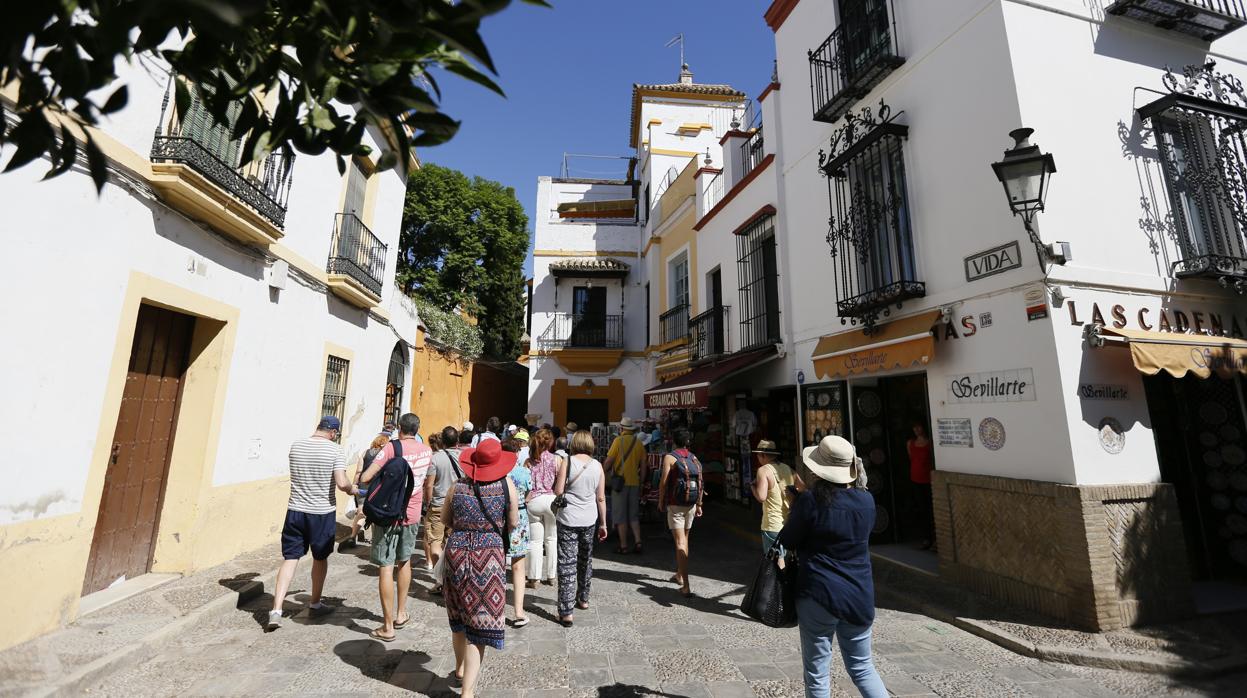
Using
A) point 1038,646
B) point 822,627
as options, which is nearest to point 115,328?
point 822,627

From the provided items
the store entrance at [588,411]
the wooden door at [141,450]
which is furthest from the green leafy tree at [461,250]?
the wooden door at [141,450]

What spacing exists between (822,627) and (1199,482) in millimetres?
5970

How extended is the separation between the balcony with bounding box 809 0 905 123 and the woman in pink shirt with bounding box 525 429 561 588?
5.91m

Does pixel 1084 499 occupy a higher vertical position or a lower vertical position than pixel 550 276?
lower

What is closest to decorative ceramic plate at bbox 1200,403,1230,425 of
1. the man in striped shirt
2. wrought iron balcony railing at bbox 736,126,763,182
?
wrought iron balcony railing at bbox 736,126,763,182

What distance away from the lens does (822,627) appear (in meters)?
2.87

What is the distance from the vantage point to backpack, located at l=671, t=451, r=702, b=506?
19.0 feet

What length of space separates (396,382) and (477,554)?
9.30 m

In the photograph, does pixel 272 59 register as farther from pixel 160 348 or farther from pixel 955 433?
pixel 955 433

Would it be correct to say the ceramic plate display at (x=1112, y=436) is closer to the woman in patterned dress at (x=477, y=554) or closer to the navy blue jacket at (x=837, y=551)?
the navy blue jacket at (x=837, y=551)

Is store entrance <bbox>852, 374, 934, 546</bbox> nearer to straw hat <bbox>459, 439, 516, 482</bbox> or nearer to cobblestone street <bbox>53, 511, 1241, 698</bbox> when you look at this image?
cobblestone street <bbox>53, 511, 1241, 698</bbox>

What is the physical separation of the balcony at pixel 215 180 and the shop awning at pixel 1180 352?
788 cm

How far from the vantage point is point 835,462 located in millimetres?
3049

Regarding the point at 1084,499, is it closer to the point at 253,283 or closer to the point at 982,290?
the point at 982,290
